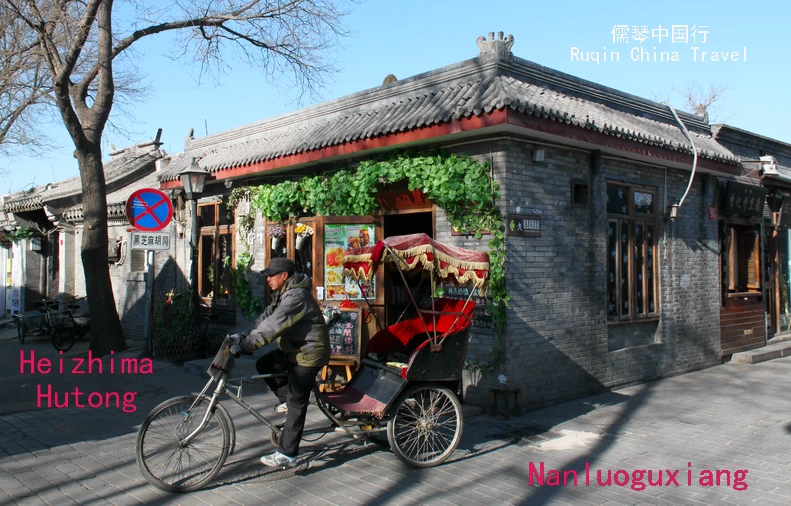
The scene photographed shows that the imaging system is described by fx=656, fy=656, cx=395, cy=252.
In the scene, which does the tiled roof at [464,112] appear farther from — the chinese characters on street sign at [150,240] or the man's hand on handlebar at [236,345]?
the man's hand on handlebar at [236,345]

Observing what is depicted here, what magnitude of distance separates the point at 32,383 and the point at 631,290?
357 inches

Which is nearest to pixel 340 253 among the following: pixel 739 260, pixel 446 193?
pixel 446 193

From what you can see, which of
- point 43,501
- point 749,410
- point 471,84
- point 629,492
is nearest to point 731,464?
point 629,492

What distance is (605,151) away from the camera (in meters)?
9.02

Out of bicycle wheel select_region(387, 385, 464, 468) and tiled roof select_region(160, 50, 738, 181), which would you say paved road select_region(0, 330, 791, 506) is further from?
tiled roof select_region(160, 50, 738, 181)

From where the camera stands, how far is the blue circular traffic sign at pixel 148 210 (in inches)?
364

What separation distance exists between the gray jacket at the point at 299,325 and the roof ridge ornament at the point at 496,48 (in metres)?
4.28

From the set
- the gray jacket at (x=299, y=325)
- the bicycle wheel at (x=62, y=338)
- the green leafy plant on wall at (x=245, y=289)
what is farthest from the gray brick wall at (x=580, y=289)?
the bicycle wheel at (x=62, y=338)

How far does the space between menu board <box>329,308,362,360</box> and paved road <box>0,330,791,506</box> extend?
83 cm

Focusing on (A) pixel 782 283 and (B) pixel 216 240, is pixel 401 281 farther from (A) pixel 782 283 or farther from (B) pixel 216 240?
(A) pixel 782 283

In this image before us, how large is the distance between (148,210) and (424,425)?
5.61 metres

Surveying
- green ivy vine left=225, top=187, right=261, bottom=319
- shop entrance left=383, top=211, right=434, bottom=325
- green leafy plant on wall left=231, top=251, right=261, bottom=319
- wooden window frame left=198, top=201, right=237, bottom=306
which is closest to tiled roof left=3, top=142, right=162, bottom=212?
wooden window frame left=198, top=201, right=237, bottom=306

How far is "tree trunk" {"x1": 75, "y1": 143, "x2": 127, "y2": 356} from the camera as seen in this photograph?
464 inches

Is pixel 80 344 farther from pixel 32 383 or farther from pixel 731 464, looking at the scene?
pixel 731 464
